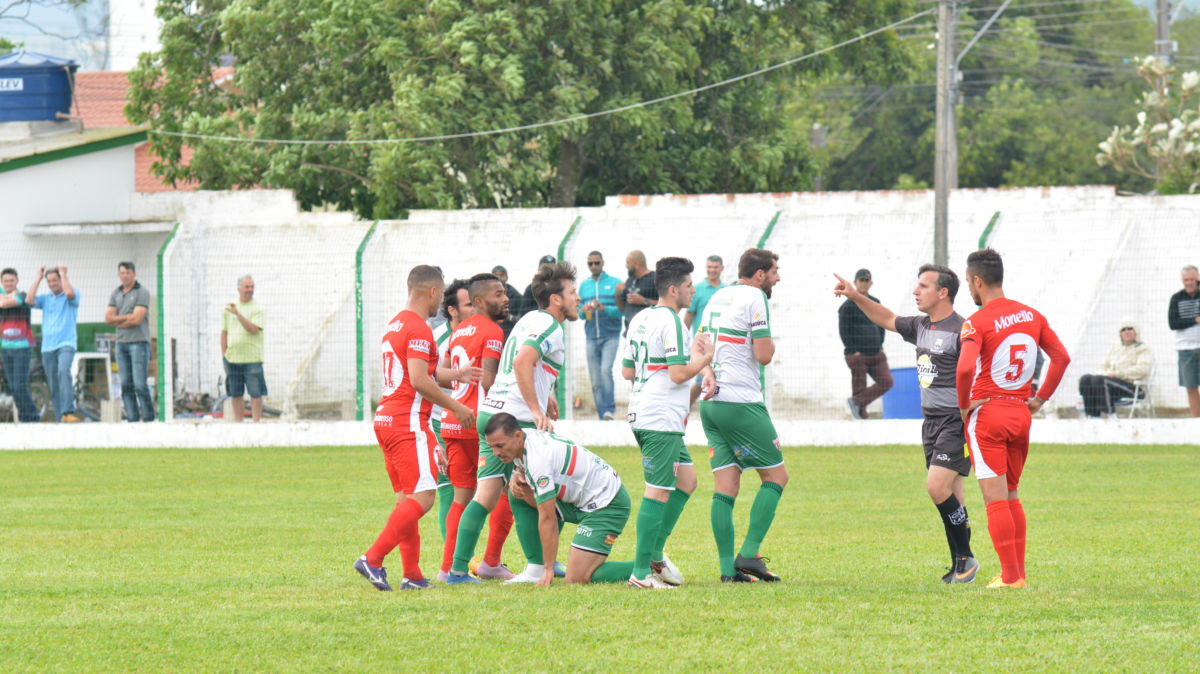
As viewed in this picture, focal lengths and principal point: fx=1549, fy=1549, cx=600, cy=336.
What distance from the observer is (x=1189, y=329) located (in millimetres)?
17938

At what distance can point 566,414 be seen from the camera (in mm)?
18969

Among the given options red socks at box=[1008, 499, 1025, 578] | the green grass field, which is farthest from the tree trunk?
red socks at box=[1008, 499, 1025, 578]

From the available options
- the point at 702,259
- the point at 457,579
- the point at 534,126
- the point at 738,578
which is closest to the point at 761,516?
the point at 738,578

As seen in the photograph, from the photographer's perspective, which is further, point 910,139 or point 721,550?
point 910,139

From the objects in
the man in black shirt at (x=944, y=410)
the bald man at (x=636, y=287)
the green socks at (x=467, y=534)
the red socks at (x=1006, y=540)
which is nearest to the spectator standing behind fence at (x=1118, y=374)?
the bald man at (x=636, y=287)

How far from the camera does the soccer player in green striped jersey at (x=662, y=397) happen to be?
8836 millimetres

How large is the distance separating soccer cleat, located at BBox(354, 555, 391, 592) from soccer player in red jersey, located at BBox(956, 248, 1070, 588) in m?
3.36

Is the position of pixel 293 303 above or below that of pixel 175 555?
above

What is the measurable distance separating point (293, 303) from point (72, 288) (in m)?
2.99

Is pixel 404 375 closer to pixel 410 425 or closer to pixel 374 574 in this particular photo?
pixel 410 425

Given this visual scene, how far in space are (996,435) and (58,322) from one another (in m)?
14.0

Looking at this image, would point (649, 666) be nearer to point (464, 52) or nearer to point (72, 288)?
point (72, 288)

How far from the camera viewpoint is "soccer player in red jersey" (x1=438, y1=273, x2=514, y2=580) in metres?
9.58

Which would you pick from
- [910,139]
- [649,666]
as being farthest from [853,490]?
[910,139]
